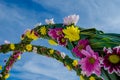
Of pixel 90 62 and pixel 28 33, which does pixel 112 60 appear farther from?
pixel 28 33

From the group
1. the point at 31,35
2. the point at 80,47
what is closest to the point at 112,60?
the point at 80,47

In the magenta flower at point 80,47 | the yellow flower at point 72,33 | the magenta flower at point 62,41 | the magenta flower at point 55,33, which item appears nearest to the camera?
the magenta flower at point 80,47

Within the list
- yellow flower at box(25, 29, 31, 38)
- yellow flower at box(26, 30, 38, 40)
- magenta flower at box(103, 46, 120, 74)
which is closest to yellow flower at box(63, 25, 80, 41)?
magenta flower at box(103, 46, 120, 74)

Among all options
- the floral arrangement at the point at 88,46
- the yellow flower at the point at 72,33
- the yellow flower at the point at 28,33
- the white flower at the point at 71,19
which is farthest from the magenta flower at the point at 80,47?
the yellow flower at the point at 28,33

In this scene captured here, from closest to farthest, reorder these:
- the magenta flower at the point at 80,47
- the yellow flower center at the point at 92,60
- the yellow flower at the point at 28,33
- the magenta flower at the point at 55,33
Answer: the yellow flower center at the point at 92,60 < the magenta flower at the point at 80,47 < the magenta flower at the point at 55,33 < the yellow flower at the point at 28,33

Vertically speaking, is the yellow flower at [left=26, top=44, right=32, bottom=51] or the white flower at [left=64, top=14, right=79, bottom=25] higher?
the yellow flower at [left=26, top=44, right=32, bottom=51]

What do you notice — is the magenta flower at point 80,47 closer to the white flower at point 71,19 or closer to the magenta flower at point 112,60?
the magenta flower at point 112,60

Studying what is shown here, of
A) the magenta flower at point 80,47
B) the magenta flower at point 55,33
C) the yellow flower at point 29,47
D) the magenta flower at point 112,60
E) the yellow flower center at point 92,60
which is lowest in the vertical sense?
the magenta flower at point 112,60

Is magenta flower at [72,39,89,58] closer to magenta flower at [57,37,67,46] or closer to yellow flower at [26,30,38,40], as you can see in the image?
magenta flower at [57,37,67,46]
